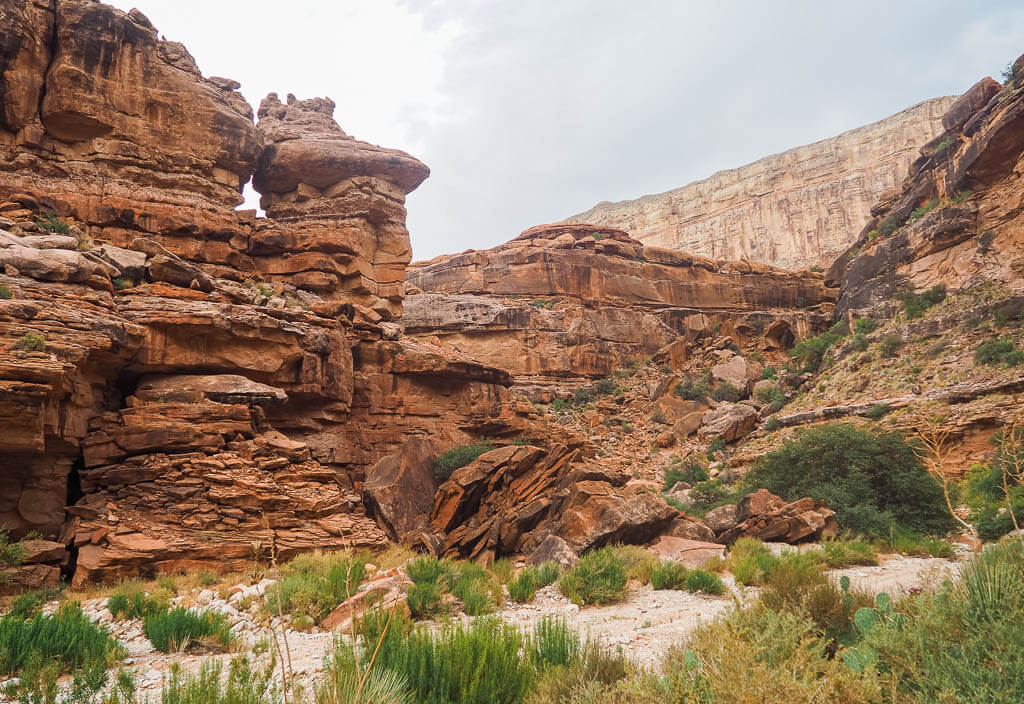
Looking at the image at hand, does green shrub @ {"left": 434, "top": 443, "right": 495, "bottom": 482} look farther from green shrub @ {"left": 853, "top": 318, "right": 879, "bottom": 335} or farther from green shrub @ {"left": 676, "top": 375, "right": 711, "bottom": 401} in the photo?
green shrub @ {"left": 853, "top": 318, "right": 879, "bottom": 335}

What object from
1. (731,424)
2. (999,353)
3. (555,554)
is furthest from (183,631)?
(731,424)

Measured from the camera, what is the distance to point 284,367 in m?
14.2

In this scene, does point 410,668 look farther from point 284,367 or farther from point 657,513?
point 284,367

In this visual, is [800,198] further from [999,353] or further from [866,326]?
[999,353]

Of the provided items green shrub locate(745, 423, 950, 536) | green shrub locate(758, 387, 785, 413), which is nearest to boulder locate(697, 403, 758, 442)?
green shrub locate(758, 387, 785, 413)

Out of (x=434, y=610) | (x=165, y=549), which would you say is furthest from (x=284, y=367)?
(x=434, y=610)

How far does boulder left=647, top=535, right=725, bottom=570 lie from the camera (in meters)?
10.4

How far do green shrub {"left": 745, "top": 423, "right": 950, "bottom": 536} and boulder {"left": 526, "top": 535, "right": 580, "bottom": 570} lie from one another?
600 centimetres

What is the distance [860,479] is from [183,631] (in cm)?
1535

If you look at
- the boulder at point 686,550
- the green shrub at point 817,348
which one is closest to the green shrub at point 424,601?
the boulder at point 686,550

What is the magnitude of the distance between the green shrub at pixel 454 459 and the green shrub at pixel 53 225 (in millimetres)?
11423

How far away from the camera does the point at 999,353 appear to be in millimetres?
18797

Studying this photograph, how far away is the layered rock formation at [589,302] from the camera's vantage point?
36.1m

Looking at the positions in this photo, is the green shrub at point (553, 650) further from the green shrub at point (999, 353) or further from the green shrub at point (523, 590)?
the green shrub at point (999, 353)
